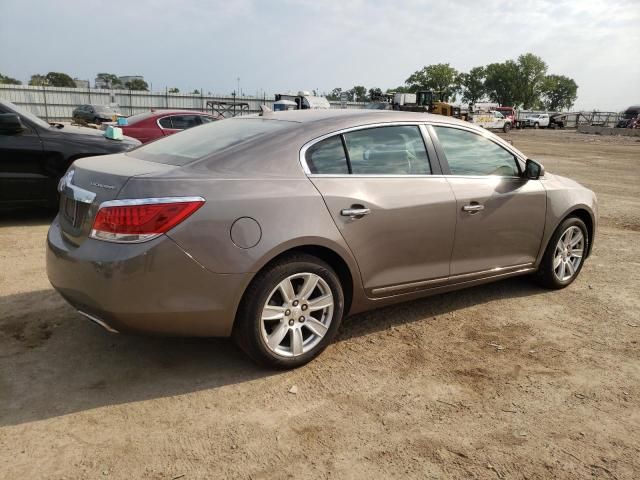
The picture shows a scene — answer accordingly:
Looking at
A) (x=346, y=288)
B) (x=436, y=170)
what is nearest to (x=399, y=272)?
(x=346, y=288)

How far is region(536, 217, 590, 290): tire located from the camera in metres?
4.73

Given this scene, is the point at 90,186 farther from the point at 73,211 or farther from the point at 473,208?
the point at 473,208

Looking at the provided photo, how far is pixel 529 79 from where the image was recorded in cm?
11181

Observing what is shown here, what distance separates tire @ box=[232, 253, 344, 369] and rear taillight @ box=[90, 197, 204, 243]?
0.59m

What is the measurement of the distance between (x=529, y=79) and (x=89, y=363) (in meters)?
122

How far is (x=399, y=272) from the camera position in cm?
368

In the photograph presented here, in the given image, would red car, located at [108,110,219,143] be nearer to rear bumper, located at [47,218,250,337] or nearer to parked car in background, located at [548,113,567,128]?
rear bumper, located at [47,218,250,337]

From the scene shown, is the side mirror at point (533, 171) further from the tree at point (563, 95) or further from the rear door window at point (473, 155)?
the tree at point (563, 95)

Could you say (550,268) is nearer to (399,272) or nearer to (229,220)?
(399,272)

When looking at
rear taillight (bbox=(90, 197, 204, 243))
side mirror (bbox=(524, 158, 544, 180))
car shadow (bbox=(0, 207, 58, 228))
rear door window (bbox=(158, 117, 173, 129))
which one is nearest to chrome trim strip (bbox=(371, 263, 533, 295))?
side mirror (bbox=(524, 158, 544, 180))

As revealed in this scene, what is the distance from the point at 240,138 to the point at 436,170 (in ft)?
4.70

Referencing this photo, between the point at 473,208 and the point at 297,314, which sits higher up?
the point at 473,208

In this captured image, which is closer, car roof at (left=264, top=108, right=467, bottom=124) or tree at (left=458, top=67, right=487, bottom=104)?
car roof at (left=264, top=108, right=467, bottom=124)

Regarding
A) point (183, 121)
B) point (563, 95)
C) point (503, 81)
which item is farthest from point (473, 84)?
point (183, 121)
